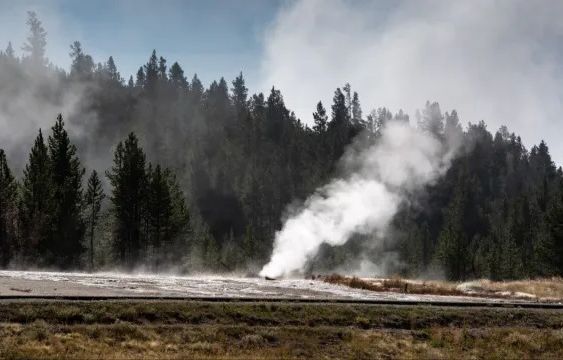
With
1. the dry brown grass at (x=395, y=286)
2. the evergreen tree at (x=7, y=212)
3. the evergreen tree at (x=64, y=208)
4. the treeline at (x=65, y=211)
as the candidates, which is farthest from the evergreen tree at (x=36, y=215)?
the dry brown grass at (x=395, y=286)

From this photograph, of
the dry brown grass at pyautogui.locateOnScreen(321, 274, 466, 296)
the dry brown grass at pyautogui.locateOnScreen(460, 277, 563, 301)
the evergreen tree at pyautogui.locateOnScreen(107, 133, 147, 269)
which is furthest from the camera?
the evergreen tree at pyautogui.locateOnScreen(107, 133, 147, 269)

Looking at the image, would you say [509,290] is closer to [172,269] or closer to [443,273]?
[172,269]

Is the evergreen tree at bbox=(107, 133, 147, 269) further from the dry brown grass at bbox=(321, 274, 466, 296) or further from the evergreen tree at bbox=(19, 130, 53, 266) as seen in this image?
the dry brown grass at bbox=(321, 274, 466, 296)

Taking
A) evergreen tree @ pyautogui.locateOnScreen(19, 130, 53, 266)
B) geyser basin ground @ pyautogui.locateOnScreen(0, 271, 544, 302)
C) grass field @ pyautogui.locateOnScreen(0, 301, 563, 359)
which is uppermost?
evergreen tree @ pyautogui.locateOnScreen(19, 130, 53, 266)

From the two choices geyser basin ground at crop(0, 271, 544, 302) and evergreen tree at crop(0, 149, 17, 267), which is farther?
evergreen tree at crop(0, 149, 17, 267)

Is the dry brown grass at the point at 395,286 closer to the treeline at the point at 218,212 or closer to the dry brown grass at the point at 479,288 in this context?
the dry brown grass at the point at 479,288

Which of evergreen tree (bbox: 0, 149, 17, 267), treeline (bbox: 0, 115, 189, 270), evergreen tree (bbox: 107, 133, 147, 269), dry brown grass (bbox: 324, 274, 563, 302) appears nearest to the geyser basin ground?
dry brown grass (bbox: 324, 274, 563, 302)

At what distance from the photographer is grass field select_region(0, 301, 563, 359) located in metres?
20.0

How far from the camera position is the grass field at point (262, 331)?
65.7 feet

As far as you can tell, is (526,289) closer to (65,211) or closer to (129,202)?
(129,202)

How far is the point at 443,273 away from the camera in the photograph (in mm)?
109750

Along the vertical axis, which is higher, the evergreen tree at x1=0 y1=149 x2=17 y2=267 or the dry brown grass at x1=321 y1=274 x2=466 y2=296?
the evergreen tree at x1=0 y1=149 x2=17 y2=267

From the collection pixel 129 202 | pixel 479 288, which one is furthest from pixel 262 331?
pixel 129 202

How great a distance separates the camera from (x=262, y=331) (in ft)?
76.5
